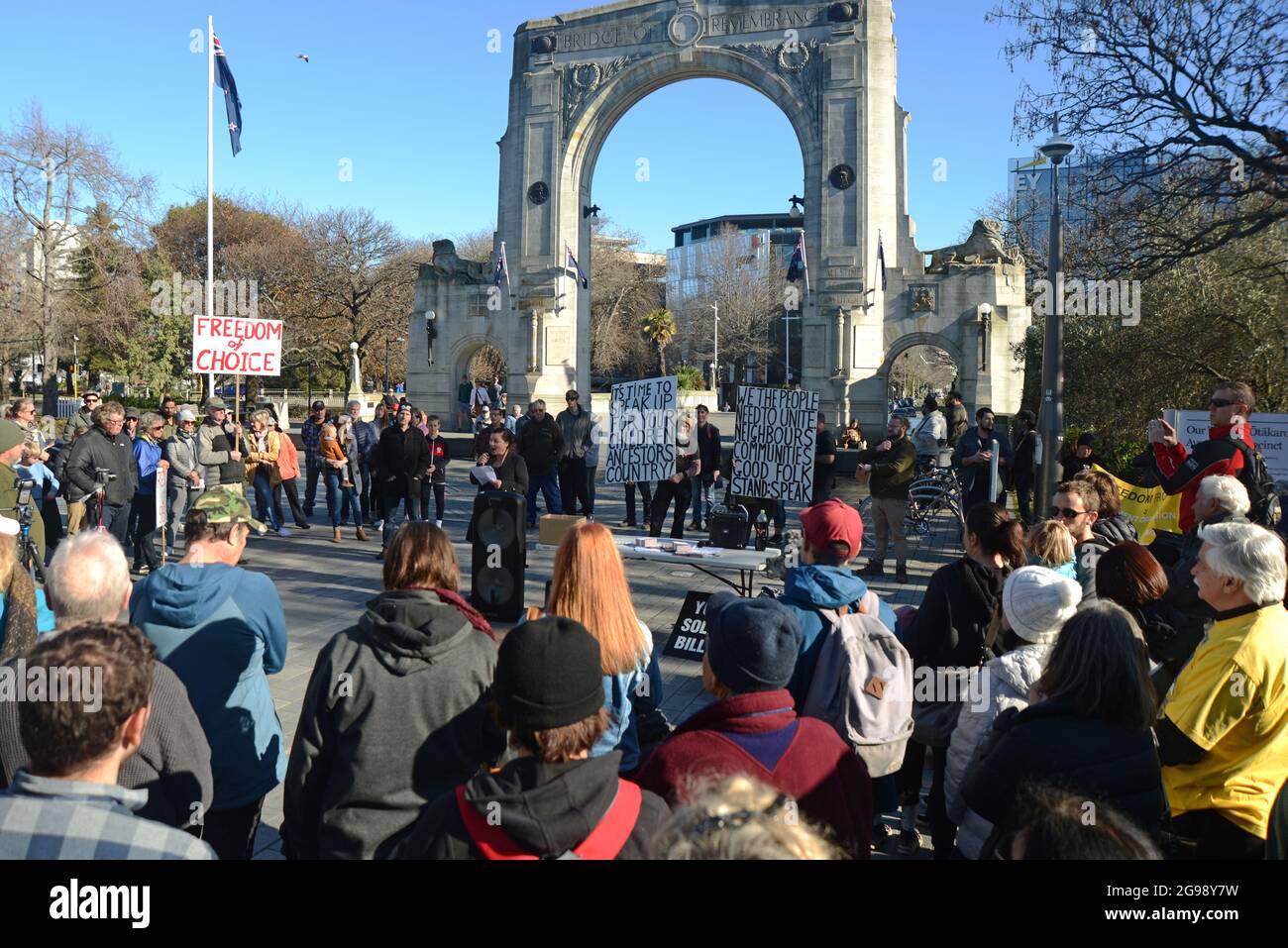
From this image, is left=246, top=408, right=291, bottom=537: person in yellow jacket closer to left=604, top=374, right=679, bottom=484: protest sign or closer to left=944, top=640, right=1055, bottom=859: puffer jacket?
left=604, top=374, right=679, bottom=484: protest sign

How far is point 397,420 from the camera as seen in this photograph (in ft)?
43.1

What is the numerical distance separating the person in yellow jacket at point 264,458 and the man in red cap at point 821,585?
10761 mm

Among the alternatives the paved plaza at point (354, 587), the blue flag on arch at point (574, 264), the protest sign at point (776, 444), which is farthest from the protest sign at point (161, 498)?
the blue flag on arch at point (574, 264)

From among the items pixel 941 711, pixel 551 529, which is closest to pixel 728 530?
pixel 551 529

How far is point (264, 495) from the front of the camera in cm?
1359

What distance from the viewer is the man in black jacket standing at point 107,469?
9.95 meters

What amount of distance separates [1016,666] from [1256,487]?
4.62 m

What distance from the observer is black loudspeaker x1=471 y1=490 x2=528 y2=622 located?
8.50 m

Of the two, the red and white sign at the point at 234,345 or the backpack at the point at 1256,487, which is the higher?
the red and white sign at the point at 234,345

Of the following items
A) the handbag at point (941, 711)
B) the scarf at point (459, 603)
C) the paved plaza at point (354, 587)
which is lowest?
the paved plaza at point (354, 587)

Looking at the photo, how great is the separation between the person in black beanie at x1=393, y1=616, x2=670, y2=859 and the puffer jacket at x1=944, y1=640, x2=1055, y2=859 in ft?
6.21

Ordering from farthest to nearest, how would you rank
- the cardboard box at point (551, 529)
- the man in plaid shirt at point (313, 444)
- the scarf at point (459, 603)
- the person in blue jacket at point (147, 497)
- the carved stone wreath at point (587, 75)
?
1. the carved stone wreath at point (587, 75)
2. the man in plaid shirt at point (313, 444)
3. the person in blue jacket at point (147, 497)
4. the cardboard box at point (551, 529)
5. the scarf at point (459, 603)

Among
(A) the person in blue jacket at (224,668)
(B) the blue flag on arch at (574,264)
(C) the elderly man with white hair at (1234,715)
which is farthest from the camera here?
(B) the blue flag on arch at (574,264)

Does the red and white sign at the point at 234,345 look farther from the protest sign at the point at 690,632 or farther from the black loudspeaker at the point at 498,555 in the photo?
the protest sign at the point at 690,632
